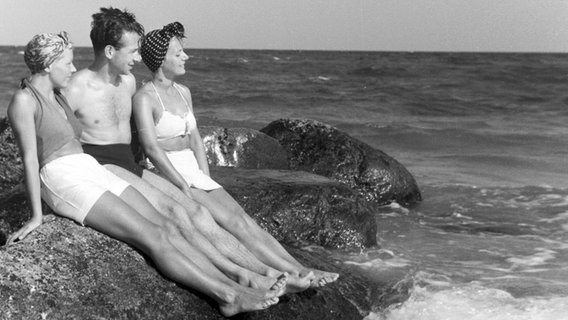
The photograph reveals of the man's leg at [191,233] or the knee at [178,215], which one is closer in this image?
the man's leg at [191,233]

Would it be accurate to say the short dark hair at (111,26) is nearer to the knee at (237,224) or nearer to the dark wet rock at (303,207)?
the knee at (237,224)

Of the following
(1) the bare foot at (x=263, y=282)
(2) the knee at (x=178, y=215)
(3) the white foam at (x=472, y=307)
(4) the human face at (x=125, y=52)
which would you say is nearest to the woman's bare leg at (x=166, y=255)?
(1) the bare foot at (x=263, y=282)

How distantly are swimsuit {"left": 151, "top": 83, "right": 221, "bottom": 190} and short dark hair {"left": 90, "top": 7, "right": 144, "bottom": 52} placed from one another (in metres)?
0.67

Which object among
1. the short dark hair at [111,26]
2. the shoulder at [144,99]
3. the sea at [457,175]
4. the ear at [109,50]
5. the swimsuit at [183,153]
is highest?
the short dark hair at [111,26]

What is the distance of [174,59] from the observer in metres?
6.51

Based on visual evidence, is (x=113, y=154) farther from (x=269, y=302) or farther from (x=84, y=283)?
(x=269, y=302)

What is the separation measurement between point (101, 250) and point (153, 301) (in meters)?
0.45

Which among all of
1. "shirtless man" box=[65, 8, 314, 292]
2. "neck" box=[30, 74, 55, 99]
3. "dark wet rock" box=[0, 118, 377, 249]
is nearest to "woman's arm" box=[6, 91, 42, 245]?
"neck" box=[30, 74, 55, 99]

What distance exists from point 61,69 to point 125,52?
614 millimetres

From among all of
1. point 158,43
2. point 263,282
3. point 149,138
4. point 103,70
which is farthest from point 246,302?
point 158,43

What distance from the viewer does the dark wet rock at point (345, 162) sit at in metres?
11.9

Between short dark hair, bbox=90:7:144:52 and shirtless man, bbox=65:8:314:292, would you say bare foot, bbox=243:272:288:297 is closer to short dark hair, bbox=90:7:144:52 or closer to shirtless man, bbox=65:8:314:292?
shirtless man, bbox=65:8:314:292

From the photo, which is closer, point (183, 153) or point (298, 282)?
point (298, 282)

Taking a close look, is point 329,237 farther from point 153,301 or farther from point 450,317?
point 153,301
